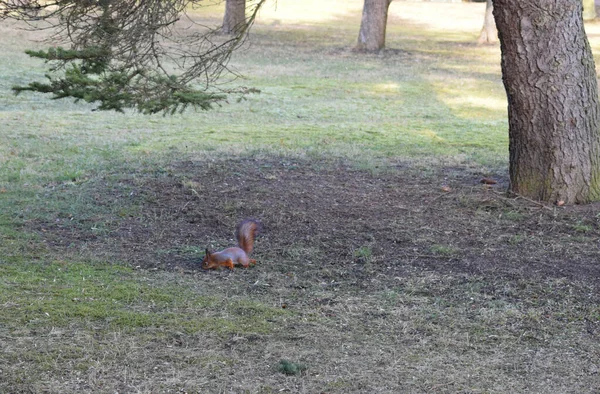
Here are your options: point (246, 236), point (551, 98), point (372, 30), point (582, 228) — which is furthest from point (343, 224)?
point (372, 30)

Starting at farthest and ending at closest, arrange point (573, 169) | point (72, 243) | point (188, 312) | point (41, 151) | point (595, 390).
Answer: point (41, 151), point (573, 169), point (72, 243), point (188, 312), point (595, 390)

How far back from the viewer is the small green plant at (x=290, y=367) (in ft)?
13.5

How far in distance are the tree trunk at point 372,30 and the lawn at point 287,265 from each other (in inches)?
→ 517

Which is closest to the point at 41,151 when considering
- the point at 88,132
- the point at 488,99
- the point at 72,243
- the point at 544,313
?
the point at 88,132

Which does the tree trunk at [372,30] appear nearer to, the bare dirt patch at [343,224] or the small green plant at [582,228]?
the bare dirt patch at [343,224]

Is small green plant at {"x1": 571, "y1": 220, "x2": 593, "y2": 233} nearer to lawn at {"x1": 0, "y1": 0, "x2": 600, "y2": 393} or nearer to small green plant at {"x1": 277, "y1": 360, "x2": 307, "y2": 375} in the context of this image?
lawn at {"x1": 0, "y1": 0, "x2": 600, "y2": 393}

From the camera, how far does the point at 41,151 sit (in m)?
10.2

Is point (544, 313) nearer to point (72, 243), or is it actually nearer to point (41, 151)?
point (72, 243)

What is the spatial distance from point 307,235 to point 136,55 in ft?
6.64

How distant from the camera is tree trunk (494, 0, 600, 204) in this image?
706 centimetres

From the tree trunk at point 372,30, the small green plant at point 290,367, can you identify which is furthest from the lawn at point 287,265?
the tree trunk at point 372,30

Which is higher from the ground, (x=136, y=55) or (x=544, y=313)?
(x=136, y=55)

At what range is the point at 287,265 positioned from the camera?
596cm

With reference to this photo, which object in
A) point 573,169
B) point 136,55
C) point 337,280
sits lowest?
point 337,280
